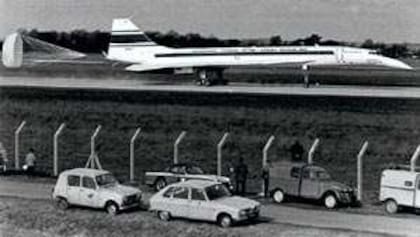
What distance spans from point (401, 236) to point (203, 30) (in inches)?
203

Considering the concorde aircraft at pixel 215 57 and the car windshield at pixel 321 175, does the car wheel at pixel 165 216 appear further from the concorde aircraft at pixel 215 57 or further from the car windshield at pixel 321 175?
the concorde aircraft at pixel 215 57

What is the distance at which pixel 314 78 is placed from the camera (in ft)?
104

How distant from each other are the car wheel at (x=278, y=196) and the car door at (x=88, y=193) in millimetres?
2816

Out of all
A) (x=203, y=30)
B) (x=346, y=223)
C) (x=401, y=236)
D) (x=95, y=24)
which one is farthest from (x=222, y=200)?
(x=95, y=24)

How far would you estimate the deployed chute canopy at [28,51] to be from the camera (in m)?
13.3

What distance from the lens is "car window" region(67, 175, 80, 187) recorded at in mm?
12773

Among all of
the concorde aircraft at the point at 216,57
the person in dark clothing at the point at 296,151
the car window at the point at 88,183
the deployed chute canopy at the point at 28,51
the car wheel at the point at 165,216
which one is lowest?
the car wheel at the point at 165,216

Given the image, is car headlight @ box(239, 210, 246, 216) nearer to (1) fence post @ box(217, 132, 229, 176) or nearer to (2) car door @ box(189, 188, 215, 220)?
(2) car door @ box(189, 188, 215, 220)

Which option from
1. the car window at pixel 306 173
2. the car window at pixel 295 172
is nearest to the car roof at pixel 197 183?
the car window at pixel 295 172

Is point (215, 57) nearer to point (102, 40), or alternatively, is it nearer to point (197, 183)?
point (102, 40)

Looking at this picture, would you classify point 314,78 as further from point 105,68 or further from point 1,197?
point 1,197

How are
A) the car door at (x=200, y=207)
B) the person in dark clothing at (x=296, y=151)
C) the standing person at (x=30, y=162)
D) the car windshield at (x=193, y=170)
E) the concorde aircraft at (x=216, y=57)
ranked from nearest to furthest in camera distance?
the car door at (x=200, y=207) → the car windshield at (x=193, y=170) → the person in dark clothing at (x=296, y=151) → the standing person at (x=30, y=162) → the concorde aircraft at (x=216, y=57)

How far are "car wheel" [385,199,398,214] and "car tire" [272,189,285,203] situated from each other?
1617 mm

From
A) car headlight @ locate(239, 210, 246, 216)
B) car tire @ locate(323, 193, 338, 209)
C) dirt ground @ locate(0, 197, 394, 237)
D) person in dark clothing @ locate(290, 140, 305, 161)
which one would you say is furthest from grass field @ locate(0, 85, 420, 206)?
car headlight @ locate(239, 210, 246, 216)
